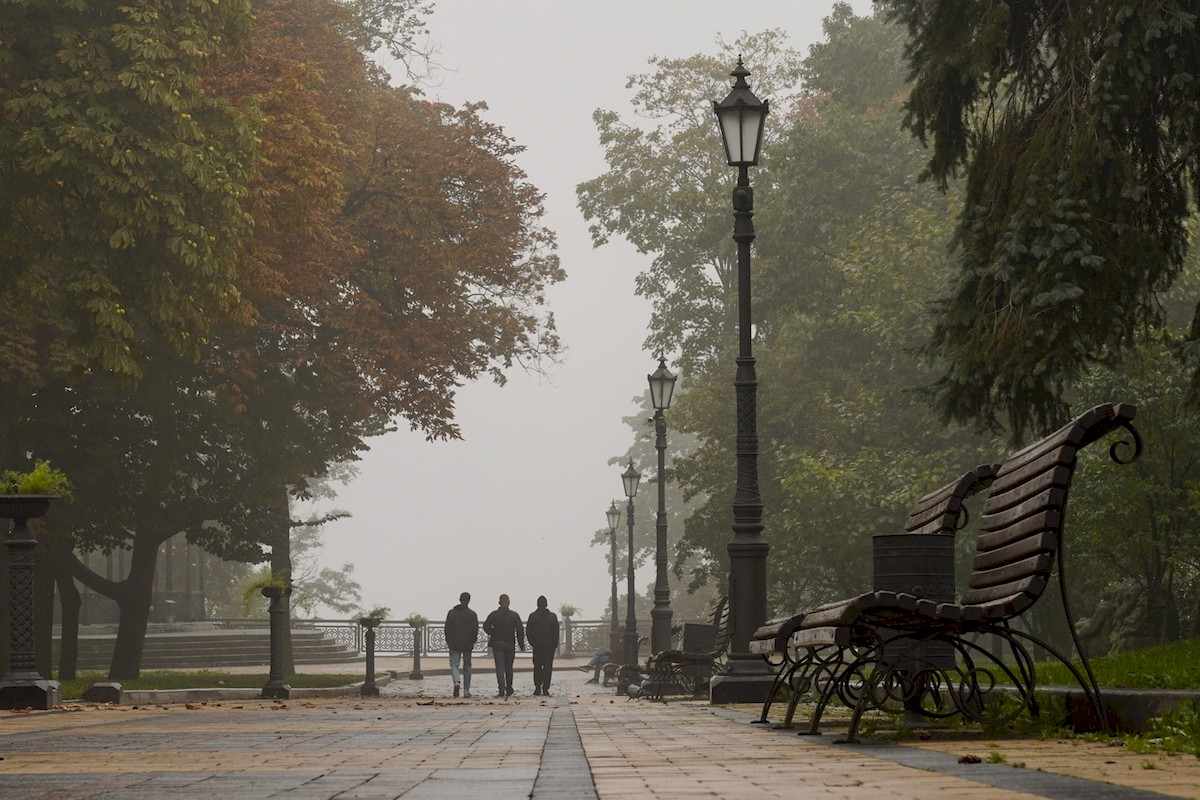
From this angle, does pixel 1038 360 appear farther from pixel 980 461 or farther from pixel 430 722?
pixel 980 461

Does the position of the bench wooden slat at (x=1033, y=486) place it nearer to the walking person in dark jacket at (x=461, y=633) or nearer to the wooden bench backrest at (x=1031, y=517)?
the wooden bench backrest at (x=1031, y=517)

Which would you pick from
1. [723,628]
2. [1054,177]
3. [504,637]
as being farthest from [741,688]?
[504,637]

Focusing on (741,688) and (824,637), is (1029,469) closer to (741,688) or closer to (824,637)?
(824,637)

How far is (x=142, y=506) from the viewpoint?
28.3 m

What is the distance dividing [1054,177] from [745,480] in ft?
13.1

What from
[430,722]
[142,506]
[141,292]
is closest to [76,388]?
[142,506]

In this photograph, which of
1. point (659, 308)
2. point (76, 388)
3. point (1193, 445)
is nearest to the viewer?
point (1193, 445)

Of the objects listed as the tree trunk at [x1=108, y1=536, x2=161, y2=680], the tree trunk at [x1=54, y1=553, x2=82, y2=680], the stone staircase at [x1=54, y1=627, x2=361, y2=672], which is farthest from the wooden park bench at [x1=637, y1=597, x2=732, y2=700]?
the stone staircase at [x1=54, y1=627, x2=361, y2=672]

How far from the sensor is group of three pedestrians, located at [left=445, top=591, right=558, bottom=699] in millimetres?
27609

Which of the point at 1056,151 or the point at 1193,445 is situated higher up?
the point at 1056,151

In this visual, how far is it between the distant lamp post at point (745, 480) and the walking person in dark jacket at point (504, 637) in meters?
12.7

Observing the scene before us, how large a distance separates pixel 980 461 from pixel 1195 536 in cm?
959

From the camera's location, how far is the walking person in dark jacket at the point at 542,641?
27641mm

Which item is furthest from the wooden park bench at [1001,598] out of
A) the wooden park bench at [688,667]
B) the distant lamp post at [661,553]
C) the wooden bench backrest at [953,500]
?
the distant lamp post at [661,553]
